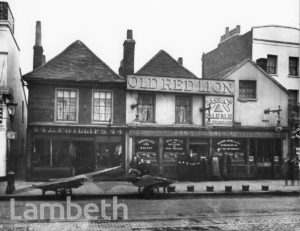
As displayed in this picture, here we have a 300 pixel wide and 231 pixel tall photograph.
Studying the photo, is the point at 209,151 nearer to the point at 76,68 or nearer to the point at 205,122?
the point at 205,122

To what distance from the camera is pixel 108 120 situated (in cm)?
2097

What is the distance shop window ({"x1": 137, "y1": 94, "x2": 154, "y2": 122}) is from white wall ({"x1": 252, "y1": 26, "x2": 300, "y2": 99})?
10.7m

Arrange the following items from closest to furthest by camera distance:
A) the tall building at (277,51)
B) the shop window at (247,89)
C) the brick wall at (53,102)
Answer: the brick wall at (53,102) < the shop window at (247,89) < the tall building at (277,51)

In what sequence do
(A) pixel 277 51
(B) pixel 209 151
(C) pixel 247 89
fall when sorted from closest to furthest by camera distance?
(B) pixel 209 151 < (C) pixel 247 89 < (A) pixel 277 51

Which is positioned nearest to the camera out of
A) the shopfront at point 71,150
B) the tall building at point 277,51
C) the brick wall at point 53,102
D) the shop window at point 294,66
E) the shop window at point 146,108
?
the shopfront at point 71,150

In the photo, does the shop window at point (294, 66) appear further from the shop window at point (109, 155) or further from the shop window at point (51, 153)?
the shop window at point (51, 153)

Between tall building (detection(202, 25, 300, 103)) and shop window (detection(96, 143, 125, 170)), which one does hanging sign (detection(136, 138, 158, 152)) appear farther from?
tall building (detection(202, 25, 300, 103))

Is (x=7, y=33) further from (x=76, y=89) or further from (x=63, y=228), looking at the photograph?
(x=63, y=228)

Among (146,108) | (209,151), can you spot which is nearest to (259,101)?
(209,151)

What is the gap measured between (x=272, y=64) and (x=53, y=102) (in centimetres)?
1695

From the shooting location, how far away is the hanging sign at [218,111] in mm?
21891

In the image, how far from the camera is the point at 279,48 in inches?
1118

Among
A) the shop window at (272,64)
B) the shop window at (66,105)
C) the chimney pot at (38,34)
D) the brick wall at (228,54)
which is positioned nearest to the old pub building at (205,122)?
the shop window at (66,105)

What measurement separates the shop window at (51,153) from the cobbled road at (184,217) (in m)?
6.36
